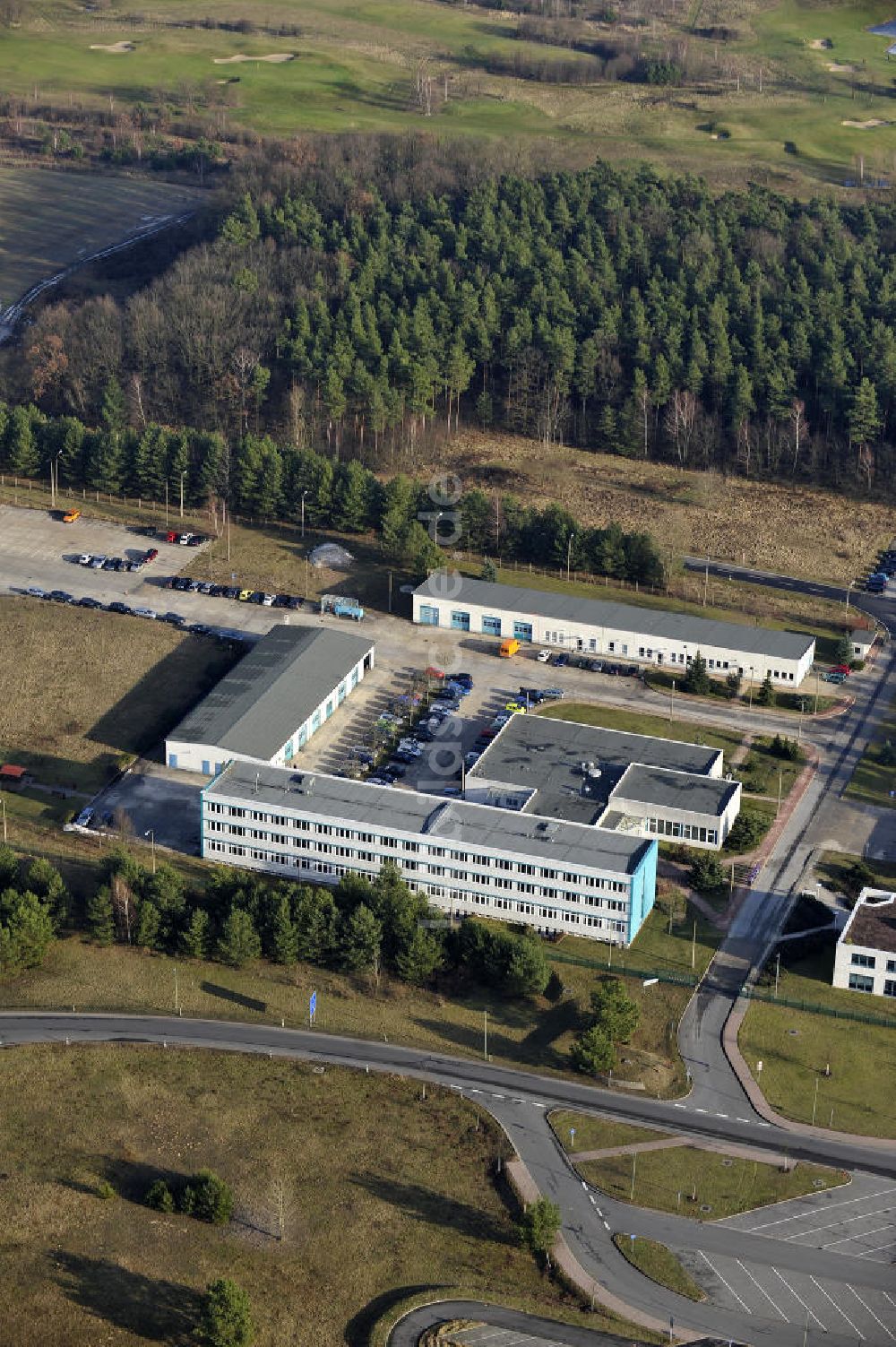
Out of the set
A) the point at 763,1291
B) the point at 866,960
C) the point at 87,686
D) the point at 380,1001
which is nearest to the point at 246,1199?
the point at 380,1001

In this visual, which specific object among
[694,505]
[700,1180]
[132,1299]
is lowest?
[132,1299]

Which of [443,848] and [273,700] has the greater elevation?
[273,700]

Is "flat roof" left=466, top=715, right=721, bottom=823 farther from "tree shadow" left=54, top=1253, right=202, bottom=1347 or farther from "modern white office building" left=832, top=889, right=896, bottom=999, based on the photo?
"tree shadow" left=54, top=1253, right=202, bottom=1347

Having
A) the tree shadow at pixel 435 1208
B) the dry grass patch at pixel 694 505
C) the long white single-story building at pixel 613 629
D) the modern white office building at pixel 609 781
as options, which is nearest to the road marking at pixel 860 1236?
the tree shadow at pixel 435 1208

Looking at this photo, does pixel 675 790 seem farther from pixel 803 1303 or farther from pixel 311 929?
pixel 803 1303

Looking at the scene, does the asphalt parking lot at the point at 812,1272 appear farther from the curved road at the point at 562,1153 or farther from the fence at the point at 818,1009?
the fence at the point at 818,1009

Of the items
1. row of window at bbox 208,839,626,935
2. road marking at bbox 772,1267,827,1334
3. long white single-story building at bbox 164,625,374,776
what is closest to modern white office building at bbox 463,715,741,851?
row of window at bbox 208,839,626,935

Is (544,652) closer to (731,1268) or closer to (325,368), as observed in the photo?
(325,368)
